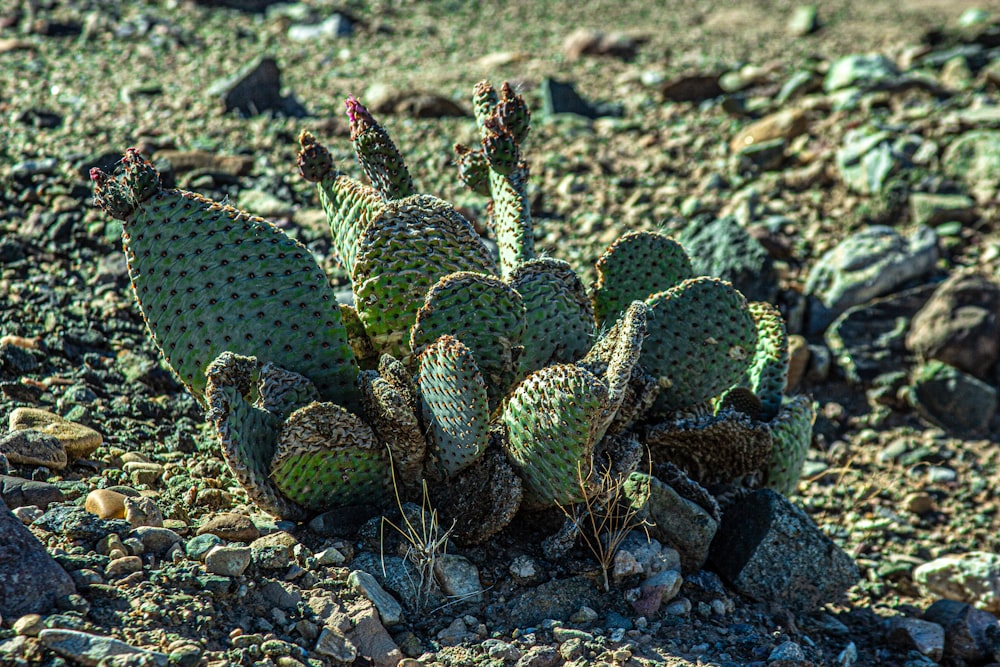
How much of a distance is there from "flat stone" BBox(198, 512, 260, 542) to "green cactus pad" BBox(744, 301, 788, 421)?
1984 millimetres

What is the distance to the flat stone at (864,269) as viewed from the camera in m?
5.67

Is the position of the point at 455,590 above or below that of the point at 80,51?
below

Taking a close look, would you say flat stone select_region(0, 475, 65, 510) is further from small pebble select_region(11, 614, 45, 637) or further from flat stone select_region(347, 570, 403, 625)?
flat stone select_region(347, 570, 403, 625)

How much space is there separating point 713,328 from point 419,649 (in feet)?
5.06

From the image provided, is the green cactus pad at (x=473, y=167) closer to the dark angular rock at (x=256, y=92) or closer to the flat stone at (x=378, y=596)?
the flat stone at (x=378, y=596)

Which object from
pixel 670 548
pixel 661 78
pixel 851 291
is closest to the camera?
pixel 670 548

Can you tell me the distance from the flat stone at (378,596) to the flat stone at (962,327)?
3618 mm

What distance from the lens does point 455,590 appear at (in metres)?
3.01

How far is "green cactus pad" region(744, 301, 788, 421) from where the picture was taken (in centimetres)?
389

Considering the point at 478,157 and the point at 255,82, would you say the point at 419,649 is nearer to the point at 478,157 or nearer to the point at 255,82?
the point at 478,157

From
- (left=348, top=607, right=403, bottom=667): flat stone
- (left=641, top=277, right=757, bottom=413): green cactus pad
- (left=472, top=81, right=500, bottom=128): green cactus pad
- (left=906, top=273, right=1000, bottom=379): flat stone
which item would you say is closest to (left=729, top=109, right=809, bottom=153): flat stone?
(left=906, top=273, right=1000, bottom=379): flat stone

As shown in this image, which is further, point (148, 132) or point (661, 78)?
point (661, 78)

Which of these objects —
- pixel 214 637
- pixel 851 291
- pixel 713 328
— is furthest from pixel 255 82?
pixel 214 637

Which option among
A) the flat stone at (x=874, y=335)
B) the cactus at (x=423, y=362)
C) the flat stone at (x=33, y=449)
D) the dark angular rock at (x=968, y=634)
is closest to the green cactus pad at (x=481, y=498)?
the cactus at (x=423, y=362)
